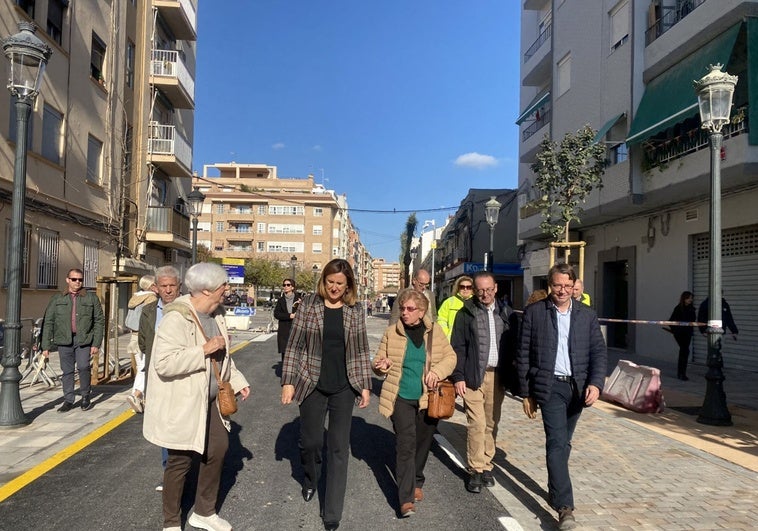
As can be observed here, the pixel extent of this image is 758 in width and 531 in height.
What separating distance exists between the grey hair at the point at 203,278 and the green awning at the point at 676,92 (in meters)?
11.8

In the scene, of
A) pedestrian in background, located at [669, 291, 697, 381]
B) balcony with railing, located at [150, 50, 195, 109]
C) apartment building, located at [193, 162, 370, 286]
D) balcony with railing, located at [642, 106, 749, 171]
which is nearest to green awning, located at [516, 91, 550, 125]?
balcony with railing, located at [642, 106, 749, 171]

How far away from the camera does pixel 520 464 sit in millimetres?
5738

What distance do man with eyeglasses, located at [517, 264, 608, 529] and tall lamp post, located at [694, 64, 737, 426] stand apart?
454cm

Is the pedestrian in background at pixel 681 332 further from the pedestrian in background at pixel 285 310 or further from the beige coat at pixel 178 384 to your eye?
the beige coat at pixel 178 384

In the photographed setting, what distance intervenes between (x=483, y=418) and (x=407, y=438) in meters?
0.97

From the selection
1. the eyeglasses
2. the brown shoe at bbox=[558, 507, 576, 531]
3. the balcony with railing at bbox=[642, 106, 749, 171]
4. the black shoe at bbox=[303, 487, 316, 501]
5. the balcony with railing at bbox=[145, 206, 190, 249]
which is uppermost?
the balcony with railing at bbox=[642, 106, 749, 171]

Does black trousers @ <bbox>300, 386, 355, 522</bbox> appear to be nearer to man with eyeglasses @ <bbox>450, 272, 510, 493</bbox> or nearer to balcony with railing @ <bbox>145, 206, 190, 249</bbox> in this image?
man with eyeglasses @ <bbox>450, 272, 510, 493</bbox>

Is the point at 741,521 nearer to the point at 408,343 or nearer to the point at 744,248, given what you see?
the point at 408,343

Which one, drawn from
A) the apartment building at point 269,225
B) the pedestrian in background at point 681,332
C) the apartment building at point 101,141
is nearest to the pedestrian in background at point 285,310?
the apartment building at point 101,141

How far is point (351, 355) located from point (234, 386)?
2.71ft

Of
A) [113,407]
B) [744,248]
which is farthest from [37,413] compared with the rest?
[744,248]

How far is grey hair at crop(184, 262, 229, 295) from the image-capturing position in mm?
3701

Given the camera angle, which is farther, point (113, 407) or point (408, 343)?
point (113, 407)

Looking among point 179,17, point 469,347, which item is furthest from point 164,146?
point 469,347
